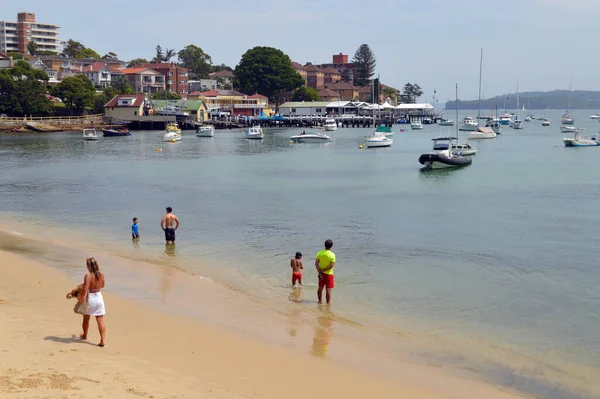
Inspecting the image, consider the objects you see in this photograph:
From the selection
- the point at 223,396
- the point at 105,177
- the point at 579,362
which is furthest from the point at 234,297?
the point at 105,177

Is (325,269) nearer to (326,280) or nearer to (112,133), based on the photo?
(326,280)

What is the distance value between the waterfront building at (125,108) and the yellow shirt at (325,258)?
378 ft

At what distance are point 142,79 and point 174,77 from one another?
1154 cm

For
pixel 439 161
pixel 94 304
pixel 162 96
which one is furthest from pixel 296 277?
pixel 162 96

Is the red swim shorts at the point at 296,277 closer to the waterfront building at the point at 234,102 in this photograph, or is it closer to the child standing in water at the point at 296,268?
the child standing in water at the point at 296,268

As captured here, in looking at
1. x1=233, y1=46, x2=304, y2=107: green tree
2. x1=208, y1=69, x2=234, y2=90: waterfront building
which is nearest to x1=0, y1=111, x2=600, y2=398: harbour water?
x1=233, y1=46, x2=304, y2=107: green tree

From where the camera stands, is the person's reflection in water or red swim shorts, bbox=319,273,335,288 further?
red swim shorts, bbox=319,273,335,288

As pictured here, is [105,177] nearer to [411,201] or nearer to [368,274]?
[411,201]

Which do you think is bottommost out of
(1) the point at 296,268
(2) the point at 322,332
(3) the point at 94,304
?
(2) the point at 322,332

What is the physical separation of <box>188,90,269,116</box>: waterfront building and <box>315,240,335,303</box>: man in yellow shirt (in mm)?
133684

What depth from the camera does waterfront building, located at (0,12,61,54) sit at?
19350cm

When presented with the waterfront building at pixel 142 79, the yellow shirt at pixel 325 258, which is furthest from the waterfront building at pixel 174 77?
the yellow shirt at pixel 325 258

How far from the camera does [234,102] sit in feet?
502

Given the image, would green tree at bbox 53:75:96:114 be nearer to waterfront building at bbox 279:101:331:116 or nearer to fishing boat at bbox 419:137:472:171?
waterfront building at bbox 279:101:331:116
